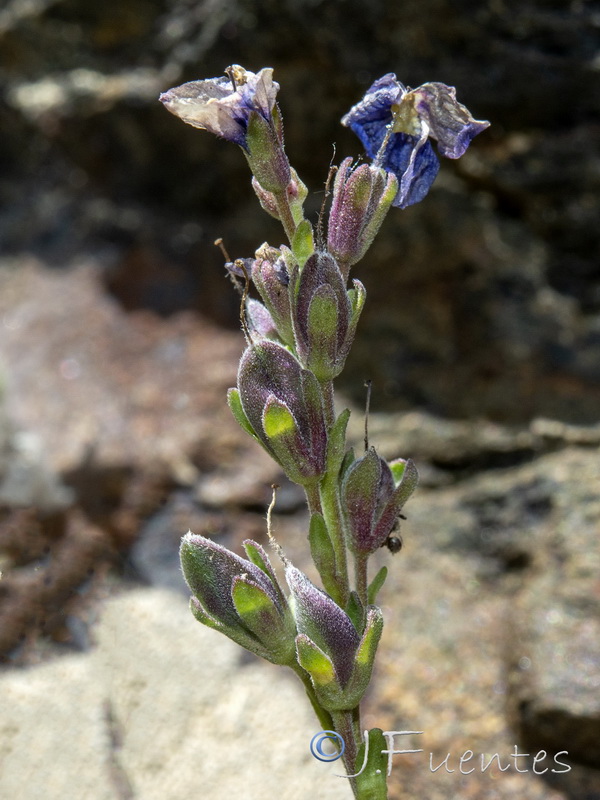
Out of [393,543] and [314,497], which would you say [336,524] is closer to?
[314,497]

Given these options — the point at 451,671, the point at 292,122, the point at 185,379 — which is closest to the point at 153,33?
the point at 292,122

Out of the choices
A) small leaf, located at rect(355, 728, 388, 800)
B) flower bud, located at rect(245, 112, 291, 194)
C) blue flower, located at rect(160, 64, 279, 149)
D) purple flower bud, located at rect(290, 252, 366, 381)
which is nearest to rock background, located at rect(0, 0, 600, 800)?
small leaf, located at rect(355, 728, 388, 800)

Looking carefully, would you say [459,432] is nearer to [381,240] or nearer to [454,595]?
[454,595]

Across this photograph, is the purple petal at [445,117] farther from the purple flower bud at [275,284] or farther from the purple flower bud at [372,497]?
the purple flower bud at [372,497]

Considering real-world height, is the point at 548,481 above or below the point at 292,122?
below

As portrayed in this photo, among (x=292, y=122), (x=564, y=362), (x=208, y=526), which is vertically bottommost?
(x=208, y=526)
